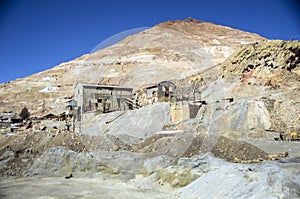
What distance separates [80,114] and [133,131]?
10.2m

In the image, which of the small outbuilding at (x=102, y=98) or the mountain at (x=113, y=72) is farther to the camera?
the mountain at (x=113, y=72)

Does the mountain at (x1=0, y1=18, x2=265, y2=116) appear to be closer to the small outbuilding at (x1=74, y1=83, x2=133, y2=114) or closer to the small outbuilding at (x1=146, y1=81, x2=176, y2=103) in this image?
the small outbuilding at (x1=74, y1=83, x2=133, y2=114)

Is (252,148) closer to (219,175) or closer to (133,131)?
(219,175)

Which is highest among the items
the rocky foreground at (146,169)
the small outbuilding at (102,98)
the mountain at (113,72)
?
the mountain at (113,72)

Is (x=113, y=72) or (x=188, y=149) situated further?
(x=113, y=72)

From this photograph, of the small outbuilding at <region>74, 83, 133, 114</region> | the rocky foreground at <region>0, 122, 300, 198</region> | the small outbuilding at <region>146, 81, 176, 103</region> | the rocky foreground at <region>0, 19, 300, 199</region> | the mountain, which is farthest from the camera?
the mountain

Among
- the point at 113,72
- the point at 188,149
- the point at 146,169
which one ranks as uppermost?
Answer: the point at 113,72

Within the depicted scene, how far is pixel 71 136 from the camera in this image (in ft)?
56.4

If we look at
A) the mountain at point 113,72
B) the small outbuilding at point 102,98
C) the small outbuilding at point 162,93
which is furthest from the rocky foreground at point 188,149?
the mountain at point 113,72

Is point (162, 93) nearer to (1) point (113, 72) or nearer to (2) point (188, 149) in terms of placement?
(2) point (188, 149)

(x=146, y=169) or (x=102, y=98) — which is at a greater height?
(x=102, y=98)

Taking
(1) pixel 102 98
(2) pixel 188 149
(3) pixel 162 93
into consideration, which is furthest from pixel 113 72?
(2) pixel 188 149

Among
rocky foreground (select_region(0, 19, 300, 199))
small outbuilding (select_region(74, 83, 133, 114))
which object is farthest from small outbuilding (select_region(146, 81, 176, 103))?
small outbuilding (select_region(74, 83, 133, 114))

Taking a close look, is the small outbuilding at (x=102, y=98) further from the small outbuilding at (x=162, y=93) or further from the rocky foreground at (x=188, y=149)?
the small outbuilding at (x=162, y=93)
